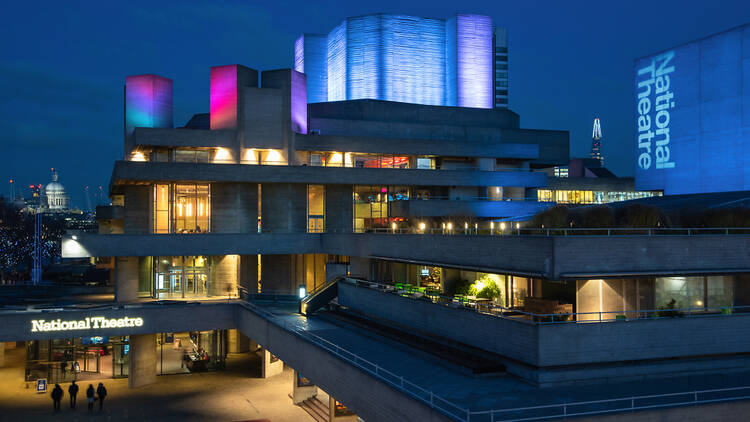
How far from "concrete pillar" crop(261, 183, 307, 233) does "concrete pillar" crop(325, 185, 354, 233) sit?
286cm

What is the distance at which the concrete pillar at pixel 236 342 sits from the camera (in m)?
50.6

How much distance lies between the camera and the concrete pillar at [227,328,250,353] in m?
50.6

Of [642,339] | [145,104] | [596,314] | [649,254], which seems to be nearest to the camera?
[642,339]

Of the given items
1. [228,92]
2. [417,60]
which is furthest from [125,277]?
[417,60]

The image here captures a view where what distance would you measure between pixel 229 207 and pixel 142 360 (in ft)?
45.8

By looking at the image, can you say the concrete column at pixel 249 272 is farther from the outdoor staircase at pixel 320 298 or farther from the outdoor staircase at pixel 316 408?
the outdoor staircase at pixel 316 408

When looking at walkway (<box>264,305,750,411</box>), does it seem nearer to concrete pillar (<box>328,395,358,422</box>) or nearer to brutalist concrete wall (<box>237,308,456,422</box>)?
brutalist concrete wall (<box>237,308,456,422</box>)

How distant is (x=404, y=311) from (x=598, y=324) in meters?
9.88

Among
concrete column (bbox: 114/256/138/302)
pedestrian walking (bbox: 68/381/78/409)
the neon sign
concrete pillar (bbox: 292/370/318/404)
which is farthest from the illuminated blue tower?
pedestrian walking (bbox: 68/381/78/409)

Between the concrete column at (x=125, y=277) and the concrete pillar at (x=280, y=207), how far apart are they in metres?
10.5

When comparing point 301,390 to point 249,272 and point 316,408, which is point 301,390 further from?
point 249,272

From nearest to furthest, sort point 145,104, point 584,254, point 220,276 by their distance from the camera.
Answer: point 584,254
point 220,276
point 145,104

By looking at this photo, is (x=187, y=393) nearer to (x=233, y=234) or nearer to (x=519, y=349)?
(x=233, y=234)

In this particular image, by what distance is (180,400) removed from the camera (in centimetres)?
3684
